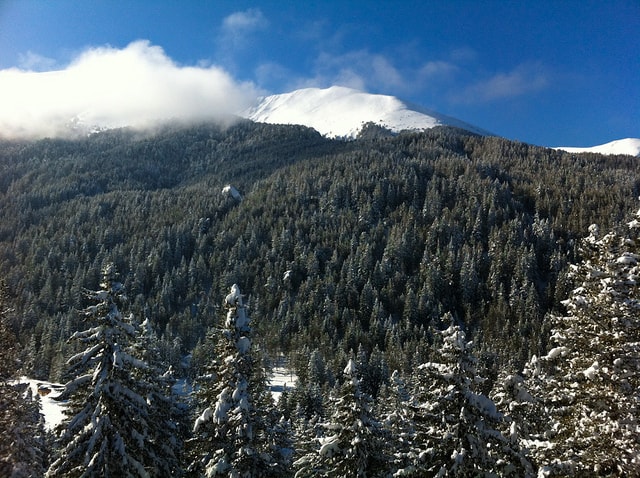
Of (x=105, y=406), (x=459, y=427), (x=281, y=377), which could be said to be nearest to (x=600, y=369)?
(x=459, y=427)

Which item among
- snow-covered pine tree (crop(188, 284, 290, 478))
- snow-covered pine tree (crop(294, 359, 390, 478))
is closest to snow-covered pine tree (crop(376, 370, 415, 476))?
snow-covered pine tree (crop(294, 359, 390, 478))

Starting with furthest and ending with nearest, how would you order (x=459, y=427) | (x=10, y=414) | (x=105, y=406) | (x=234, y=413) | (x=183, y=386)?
(x=183, y=386)
(x=10, y=414)
(x=234, y=413)
(x=105, y=406)
(x=459, y=427)

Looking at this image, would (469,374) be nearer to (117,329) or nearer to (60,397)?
(117,329)

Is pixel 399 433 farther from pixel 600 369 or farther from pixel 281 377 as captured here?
pixel 281 377

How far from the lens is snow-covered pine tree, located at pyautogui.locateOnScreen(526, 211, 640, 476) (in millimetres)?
14430

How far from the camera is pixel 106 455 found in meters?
17.0

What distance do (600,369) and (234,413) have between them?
1330 cm

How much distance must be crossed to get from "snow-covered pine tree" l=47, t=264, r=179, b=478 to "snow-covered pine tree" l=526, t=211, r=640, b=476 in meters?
15.1

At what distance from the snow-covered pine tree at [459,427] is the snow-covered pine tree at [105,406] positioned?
10.6 metres

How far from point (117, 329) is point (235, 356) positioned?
187 inches

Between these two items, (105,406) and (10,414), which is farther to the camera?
(10,414)

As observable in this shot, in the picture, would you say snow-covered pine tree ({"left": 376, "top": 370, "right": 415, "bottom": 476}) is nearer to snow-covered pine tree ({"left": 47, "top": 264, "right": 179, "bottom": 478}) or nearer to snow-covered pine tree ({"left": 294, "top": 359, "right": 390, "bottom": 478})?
snow-covered pine tree ({"left": 294, "top": 359, "right": 390, "bottom": 478})

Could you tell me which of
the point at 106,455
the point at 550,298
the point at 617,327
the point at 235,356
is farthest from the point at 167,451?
the point at 550,298

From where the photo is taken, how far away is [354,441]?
19641mm
